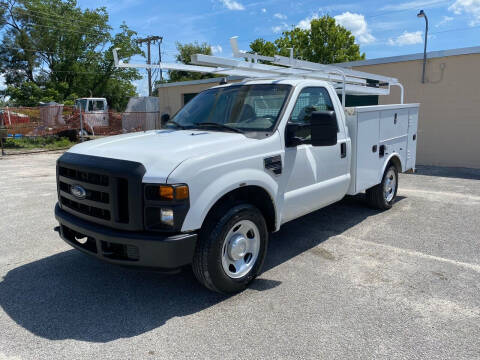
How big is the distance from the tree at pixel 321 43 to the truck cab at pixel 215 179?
3696cm

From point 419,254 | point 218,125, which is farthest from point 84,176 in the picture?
point 419,254

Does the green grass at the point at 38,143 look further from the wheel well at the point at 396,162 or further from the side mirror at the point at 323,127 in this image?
the side mirror at the point at 323,127

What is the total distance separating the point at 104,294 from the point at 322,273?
2231 mm

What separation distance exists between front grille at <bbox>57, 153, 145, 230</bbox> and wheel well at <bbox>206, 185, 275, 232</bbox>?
2.22 ft

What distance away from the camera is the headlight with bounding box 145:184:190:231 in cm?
295

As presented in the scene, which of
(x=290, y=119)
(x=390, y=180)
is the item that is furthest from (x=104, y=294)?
(x=390, y=180)

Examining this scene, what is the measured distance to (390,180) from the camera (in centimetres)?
658

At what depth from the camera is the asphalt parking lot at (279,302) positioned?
2.80 m

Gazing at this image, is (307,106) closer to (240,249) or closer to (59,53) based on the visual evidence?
(240,249)

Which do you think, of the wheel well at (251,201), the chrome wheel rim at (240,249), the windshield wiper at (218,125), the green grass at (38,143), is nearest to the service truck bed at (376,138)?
the wheel well at (251,201)

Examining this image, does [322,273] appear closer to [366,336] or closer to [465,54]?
[366,336]

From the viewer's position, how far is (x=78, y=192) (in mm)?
3424

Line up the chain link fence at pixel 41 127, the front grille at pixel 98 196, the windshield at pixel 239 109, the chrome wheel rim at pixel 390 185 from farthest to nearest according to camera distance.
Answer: the chain link fence at pixel 41 127
the chrome wheel rim at pixel 390 185
the windshield at pixel 239 109
the front grille at pixel 98 196

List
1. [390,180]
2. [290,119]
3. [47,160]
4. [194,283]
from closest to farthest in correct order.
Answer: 1. [194,283]
2. [290,119]
3. [390,180]
4. [47,160]
